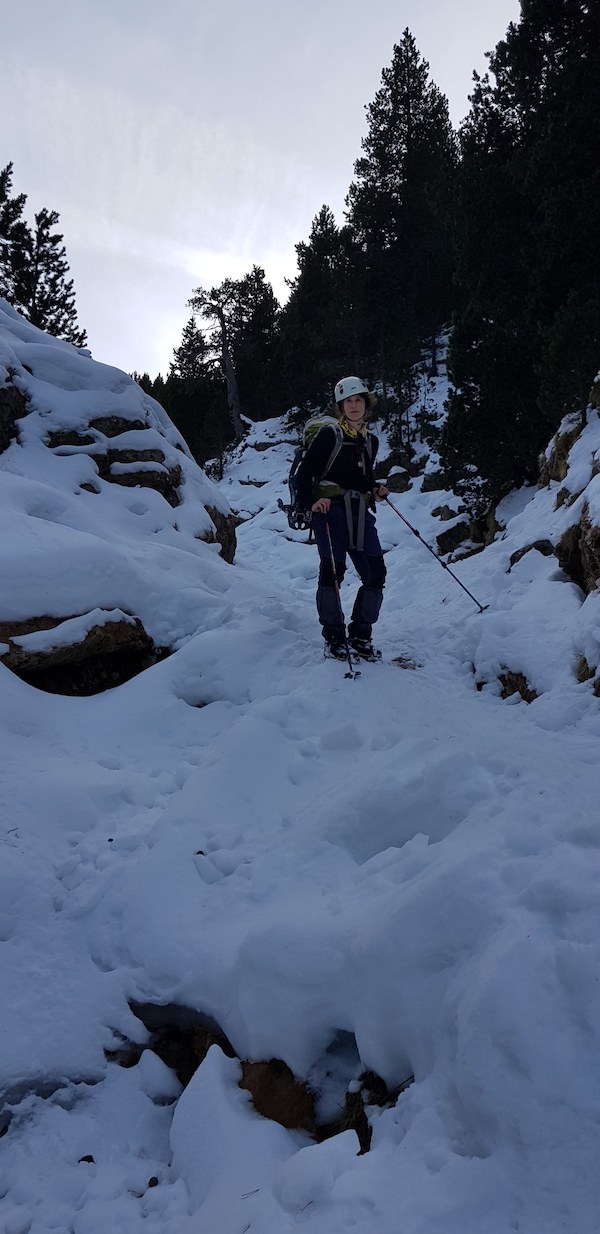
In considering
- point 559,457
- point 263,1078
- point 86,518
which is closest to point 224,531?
point 86,518

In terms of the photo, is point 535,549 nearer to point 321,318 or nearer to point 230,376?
point 321,318

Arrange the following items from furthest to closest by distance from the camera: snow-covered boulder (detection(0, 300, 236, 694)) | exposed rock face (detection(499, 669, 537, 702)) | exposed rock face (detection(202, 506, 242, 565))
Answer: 1. exposed rock face (detection(202, 506, 242, 565))
2. snow-covered boulder (detection(0, 300, 236, 694))
3. exposed rock face (detection(499, 669, 537, 702))

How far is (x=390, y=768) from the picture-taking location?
150 inches

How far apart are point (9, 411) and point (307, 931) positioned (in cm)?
927

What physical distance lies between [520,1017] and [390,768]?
6.39 ft

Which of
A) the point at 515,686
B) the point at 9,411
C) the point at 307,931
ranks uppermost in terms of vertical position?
the point at 9,411

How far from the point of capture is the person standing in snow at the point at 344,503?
231 inches

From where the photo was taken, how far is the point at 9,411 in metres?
9.27

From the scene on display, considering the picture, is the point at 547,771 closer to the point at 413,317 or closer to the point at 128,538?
the point at 128,538

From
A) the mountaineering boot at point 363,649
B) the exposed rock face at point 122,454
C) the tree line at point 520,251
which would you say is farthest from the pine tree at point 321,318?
the mountaineering boot at point 363,649

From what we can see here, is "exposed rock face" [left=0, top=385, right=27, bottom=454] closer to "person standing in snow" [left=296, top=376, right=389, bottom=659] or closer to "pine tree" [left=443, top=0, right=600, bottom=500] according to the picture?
"person standing in snow" [left=296, top=376, right=389, bottom=659]

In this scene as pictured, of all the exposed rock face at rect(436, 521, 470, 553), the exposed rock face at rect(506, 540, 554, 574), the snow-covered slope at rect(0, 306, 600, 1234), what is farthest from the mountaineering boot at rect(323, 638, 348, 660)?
the exposed rock face at rect(436, 521, 470, 553)

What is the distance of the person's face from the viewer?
232 inches

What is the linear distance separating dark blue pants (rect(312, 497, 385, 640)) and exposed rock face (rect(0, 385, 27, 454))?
571cm
